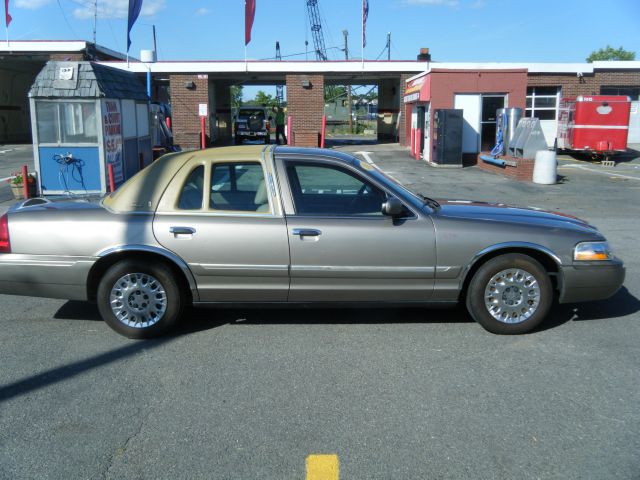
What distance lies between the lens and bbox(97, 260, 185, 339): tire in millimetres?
5258

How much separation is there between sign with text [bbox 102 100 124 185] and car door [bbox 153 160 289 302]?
8.46 metres

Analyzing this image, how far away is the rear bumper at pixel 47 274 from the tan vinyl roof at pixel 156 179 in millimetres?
570

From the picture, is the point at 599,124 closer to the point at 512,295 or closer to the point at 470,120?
the point at 470,120

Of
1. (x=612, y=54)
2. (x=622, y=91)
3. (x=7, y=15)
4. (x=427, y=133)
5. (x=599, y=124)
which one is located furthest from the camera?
(x=612, y=54)

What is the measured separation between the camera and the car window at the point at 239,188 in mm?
5371

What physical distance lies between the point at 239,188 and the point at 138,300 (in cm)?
128

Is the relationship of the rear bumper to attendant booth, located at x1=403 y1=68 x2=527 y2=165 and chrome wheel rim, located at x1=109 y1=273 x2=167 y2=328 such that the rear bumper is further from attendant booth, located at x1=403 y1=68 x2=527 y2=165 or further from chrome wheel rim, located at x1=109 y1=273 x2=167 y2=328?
attendant booth, located at x1=403 y1=68 x2=527 y2=165

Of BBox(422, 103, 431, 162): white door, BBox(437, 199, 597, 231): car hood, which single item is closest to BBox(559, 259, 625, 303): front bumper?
BBox(437, 199, 597, 231): car hood

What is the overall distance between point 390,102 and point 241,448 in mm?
35034

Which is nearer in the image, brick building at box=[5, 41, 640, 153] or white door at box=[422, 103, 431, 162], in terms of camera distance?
white door at box=[422, 103, 431, 162]

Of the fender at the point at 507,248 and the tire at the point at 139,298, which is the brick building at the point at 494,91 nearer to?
the fender at the point at 507,248

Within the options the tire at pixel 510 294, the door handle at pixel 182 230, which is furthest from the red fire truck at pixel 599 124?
the door handle at pixel 182 230

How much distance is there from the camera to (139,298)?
5.30m

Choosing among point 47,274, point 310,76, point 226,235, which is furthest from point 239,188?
point 310,76
